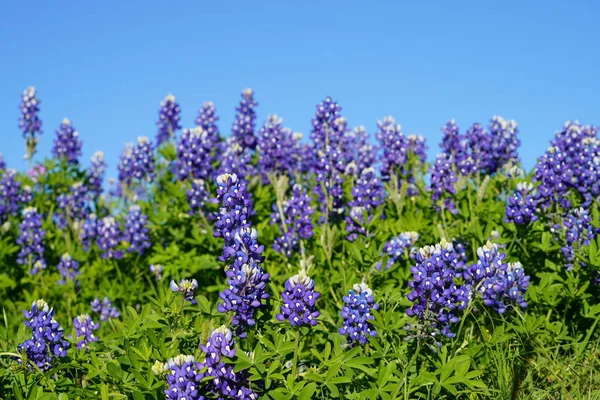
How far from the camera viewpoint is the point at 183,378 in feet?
10.3

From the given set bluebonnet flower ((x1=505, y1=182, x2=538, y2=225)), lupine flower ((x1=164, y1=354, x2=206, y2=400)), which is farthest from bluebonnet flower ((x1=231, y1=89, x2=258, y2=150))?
lupine flower ((x1=164, y1=354, x2=206, y2=400))

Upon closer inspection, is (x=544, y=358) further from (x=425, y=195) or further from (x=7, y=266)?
(x=7, y=266)

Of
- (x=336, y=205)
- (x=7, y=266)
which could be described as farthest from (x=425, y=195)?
(x=7, y=266)

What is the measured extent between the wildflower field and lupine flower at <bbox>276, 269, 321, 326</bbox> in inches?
0.4

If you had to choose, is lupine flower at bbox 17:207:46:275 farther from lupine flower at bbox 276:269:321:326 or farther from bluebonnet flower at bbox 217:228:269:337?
lupine flower at bbox 276:269:321:326

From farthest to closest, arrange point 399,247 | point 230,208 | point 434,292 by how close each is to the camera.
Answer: point 399,247, point 230,208, point 434,292

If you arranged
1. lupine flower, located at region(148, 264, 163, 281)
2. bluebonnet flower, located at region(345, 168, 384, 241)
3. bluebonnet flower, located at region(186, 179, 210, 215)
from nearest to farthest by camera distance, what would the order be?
1. bluebonnet flower, located at region(345, 168, 384, 241)
2. bluebonnet flower, located at region(186, 179, 210, 215)
3. lupine flower, located at region(148, 264, 163, 281)

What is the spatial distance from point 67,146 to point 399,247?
6161 mm

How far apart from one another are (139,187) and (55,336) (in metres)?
7.20

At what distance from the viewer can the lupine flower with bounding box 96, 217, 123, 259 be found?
7320mm

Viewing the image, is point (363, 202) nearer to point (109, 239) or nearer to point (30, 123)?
point (109, 239)

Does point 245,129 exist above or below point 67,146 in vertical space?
below

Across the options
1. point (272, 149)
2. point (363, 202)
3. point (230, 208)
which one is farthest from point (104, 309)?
point (230, 208)

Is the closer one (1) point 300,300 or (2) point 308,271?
(1) point 300,300
